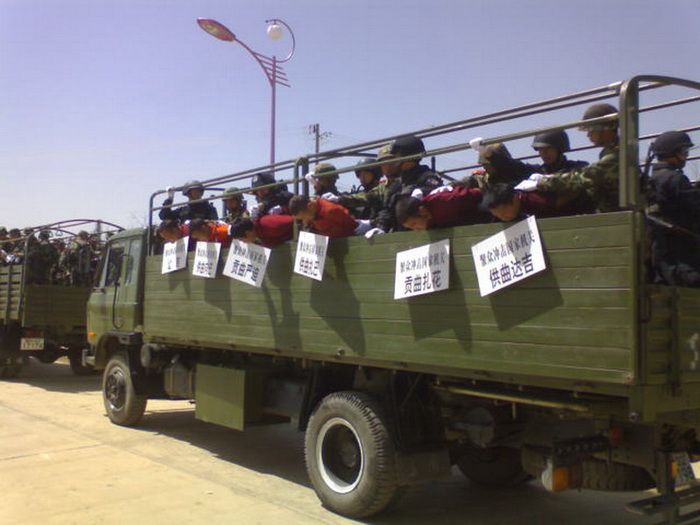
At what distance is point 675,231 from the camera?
3785mm

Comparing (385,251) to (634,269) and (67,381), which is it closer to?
(634,269)

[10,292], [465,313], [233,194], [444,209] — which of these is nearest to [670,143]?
[444,209]

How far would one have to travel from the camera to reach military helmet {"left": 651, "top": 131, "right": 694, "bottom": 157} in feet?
13.6

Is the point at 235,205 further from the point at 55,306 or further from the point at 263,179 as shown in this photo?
the point at 55,306

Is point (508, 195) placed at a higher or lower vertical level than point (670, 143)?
lower

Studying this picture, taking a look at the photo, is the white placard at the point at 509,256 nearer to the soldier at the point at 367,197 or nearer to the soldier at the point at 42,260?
the soldier at the point at 367,197

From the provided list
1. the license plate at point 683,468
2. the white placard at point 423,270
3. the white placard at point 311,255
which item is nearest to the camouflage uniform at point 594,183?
the white placard at point 423,270

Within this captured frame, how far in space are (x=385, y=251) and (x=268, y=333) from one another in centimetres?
148

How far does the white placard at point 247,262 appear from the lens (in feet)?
18.6

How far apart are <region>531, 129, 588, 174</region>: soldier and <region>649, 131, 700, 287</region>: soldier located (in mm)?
556

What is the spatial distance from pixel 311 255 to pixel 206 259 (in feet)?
5.25

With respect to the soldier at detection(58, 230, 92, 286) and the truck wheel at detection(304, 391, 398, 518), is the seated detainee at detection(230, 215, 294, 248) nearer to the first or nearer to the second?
the truck wheel at detection(304, 391, 398, 518)

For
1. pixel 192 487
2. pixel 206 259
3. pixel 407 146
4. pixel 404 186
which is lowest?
pixel 192 487

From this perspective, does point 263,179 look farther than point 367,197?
Yes
